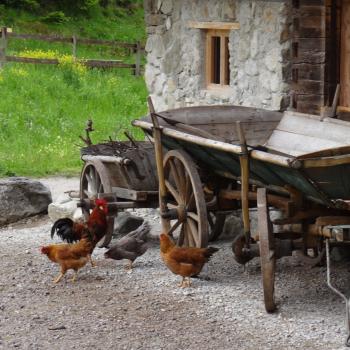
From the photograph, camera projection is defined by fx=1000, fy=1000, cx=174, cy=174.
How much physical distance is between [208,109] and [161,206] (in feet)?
3.23

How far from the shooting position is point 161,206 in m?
8.52

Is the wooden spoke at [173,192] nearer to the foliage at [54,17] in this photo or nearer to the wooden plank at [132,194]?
the wooden plank at [132,194]

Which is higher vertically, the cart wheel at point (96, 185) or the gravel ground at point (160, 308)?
the cart wheel at point (96, 185)

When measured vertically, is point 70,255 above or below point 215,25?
below

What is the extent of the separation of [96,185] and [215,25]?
2.58 metres

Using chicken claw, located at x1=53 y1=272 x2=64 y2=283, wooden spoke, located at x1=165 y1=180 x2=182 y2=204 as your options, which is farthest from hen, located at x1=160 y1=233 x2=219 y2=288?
chicken claw, located at x1=53 y1=272 x2=64 y2=283

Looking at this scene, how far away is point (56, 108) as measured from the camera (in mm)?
17422

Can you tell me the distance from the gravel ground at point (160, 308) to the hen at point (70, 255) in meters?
0.15

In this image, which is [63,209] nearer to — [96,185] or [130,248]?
[96,185]

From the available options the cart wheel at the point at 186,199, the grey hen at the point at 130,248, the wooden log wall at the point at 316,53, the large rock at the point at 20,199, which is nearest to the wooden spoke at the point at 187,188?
the cart wheel at the point at 186,199

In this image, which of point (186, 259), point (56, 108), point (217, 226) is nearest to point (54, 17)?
point (56, 108)

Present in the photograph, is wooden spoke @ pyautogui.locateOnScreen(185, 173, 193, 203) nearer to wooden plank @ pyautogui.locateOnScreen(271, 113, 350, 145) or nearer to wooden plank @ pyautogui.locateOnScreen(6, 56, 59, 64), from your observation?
wooden plank @ pyautogui.locateOnScreen(271, 113, 350, 145)

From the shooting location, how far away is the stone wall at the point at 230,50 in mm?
10102

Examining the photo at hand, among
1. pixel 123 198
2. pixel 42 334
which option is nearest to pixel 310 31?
pixel 123 198
